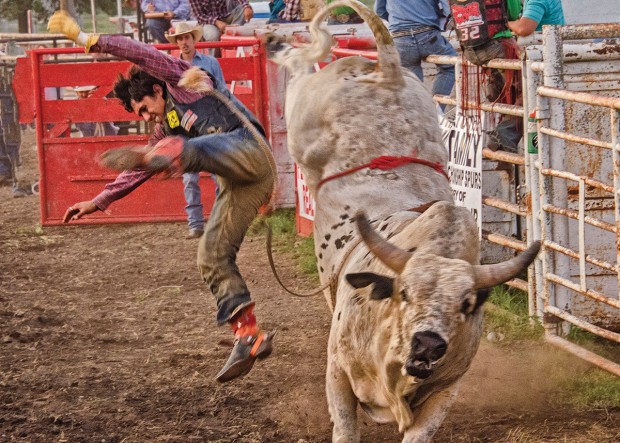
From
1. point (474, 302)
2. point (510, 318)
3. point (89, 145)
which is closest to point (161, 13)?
point (89, 145)

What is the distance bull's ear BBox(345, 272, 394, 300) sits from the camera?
12.9 feet

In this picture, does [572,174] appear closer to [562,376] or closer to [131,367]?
[562,376]

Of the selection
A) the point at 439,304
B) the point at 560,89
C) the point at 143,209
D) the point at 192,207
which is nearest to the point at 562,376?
the point at 560,89

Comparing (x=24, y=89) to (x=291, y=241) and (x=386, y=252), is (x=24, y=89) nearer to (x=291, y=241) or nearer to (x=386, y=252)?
(x=291, y=241)

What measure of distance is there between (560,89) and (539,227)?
84 cm

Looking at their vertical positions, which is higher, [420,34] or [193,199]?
[420,34]

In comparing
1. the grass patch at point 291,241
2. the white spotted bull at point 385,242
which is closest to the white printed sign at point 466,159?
the grass patch at point 291,241

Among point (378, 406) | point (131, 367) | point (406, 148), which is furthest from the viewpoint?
point (131, 367)

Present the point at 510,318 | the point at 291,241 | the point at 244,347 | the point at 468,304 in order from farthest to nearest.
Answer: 1. the point at 291,241
2. the point at 510,318
3. the point at 244,347
4. the point at 468,304

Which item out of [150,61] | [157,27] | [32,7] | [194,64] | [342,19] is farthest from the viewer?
[32,7]

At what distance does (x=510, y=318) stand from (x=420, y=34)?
2.46 metres

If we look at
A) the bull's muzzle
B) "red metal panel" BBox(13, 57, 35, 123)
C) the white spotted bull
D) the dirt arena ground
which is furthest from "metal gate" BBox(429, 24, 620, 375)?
"red metal panel" BBox(13, 57, 35, 123)

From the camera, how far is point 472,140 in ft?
23.2

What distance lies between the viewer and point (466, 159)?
7.18 m
